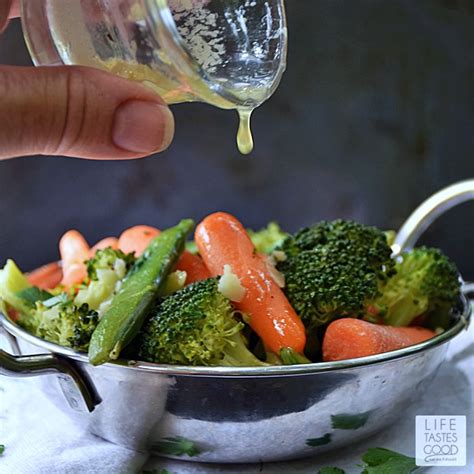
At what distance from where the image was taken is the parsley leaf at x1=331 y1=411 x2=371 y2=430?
0.99m

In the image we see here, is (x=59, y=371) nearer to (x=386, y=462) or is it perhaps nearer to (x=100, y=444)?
(x=100, y=444)

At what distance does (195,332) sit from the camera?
995mm

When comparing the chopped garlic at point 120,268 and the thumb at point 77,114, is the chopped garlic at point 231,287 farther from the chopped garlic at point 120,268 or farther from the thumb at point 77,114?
the thumb at point 77,114

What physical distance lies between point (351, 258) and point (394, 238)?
1.45 ft

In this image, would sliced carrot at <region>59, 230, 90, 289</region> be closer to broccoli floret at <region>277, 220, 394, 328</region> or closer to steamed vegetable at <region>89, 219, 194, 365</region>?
steamed vegetable at <region>89, 219, 194, 365</region>

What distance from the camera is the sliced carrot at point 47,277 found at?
54.9 inches

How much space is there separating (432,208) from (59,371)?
84 cm

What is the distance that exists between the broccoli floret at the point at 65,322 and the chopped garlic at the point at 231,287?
18cm

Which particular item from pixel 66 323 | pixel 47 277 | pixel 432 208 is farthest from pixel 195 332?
pixel 432 208

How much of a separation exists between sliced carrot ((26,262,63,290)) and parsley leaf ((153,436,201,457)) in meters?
0.48

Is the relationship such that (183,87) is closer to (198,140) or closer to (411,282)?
(411,282)

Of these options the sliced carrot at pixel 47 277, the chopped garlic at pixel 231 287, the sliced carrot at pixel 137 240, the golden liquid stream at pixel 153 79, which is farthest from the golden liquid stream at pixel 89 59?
the sliced carrot at pixel 47 277

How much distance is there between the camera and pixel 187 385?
37.1 inches

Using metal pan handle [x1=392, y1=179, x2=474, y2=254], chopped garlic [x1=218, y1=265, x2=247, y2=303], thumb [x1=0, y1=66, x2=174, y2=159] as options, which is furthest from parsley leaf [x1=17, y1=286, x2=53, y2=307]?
metal pan handle [x1=392, y1=179, x2=474, y2=254]
